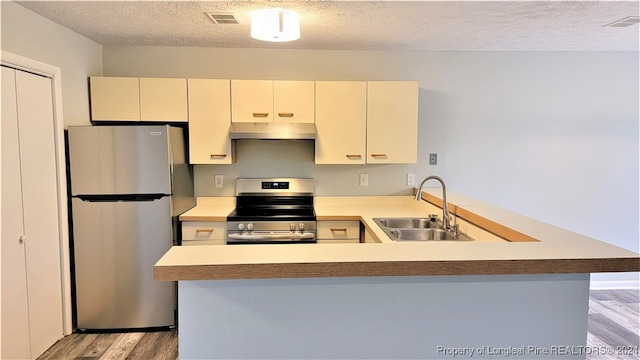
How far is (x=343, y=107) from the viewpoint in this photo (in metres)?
3.13

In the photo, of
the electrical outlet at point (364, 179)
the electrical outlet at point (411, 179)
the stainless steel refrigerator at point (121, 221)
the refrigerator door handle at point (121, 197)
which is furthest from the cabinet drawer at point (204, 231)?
the electrical outlet at point (411, 179)

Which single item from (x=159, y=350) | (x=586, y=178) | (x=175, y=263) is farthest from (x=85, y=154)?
(x=586, y=178)

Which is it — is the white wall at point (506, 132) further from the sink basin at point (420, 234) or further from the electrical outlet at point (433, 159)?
the sink basin at point (420, 234)

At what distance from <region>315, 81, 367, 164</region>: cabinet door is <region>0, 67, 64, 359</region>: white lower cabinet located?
1.88m

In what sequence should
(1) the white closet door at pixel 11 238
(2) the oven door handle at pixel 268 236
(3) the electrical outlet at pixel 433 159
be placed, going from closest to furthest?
(1) the white closet door at pixel 11 238 → (2) the oven door handle at pixel 268 236 → (3) the electrical outlet at pixel 433 159

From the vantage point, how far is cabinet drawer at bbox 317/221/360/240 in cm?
303

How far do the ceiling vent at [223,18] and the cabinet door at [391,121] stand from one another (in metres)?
1.16

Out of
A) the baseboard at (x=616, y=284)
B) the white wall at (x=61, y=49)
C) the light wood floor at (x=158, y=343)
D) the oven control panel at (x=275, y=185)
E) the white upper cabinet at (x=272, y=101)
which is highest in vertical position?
the white wall at (x=61, y=49)

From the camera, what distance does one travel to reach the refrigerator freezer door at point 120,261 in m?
2.76

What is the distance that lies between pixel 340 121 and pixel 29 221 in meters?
2.22

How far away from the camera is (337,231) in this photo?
9.96 feet

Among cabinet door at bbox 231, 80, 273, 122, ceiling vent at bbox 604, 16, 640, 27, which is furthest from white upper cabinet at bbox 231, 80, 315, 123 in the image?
ceiling vent at bbox 604, 16, 640, 27

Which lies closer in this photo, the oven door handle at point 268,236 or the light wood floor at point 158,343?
the light wood floor at point 158,343

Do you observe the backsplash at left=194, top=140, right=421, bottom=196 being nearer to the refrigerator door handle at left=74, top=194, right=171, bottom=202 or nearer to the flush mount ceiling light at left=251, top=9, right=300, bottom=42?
the refrigerator door handle at left=74, top=194, right=171, bottom=202
